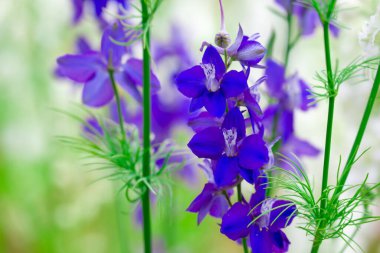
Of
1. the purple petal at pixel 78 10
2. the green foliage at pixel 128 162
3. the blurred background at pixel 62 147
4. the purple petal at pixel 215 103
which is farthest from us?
the blurred background at pixel 62 147

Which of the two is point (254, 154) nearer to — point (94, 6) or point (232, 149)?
point (232, 149)

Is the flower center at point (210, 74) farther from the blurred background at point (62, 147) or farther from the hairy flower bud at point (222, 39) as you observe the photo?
the blurred background at point (62, 147)

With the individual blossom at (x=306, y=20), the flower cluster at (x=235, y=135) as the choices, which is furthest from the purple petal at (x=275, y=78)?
the flower cluster at (x=235, y=135)

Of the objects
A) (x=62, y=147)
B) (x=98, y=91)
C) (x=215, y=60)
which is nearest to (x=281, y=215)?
(x=215, y=60)

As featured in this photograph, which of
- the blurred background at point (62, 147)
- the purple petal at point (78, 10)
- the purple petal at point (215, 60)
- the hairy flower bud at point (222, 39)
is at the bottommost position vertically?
the blurred background at point (62, 147)

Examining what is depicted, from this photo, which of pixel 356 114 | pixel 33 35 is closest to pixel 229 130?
pixel 356 114
